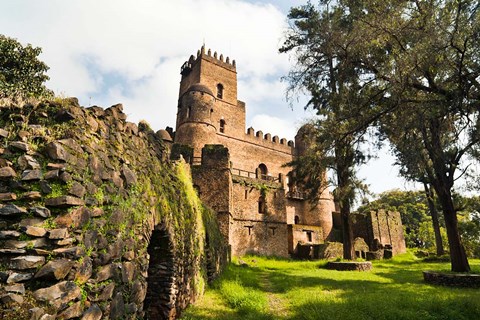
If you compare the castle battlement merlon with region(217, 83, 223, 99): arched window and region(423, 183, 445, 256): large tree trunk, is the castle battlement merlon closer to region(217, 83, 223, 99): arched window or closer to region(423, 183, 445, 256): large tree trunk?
region(217, 83, 223, 99): arched window

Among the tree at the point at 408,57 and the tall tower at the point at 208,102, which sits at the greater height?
the tall tower at the point at 208,102

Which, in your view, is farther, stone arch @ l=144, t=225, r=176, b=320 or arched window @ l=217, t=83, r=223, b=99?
arched window @ l=217, t=83, r=223, b=99

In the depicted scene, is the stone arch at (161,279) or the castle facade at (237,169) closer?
the stone arch at (161,279)

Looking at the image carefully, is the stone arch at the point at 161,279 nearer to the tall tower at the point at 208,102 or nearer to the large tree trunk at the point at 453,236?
the large tree trunk at the point at 453,236

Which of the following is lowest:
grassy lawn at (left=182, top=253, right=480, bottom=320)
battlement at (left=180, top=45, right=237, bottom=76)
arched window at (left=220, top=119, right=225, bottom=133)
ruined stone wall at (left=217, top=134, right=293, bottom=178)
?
grassy lawn at (left=182, top=253, right=480, bottom=320)

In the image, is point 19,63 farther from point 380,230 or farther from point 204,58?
point 380,230

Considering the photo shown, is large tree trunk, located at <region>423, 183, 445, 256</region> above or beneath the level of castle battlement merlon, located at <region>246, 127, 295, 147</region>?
beneath

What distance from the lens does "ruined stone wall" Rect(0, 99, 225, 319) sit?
2600 mm

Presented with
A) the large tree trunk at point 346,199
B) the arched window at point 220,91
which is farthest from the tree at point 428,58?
the arched window at point 220,91

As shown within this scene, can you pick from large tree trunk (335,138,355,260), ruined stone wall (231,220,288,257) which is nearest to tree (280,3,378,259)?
large tree trunk (335,138,355,260)

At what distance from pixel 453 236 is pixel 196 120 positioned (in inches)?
791

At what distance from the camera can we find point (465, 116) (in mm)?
7422

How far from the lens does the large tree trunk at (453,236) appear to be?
39.2ft

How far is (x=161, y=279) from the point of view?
586 centimetres
